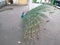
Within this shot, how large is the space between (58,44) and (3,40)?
1312 millimetres

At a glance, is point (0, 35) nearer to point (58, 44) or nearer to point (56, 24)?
point (58, 44)

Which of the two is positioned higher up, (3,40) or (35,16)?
(35,16)

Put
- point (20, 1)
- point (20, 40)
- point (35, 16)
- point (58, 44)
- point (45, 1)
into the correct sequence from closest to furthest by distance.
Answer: point (58, 44), point (20, 40), point (35, 16), point (45, 1), point (20, 1)

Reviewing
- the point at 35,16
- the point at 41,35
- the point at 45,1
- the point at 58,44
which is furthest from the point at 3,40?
the point at 45,1

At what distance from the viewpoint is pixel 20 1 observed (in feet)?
30.0

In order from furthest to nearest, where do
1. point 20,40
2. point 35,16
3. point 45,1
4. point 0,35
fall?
point 45,1, point 35,16, point 0,35, point 20,40

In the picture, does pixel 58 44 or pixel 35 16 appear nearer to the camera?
pixel 58 44

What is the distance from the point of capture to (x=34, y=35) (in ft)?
11.7

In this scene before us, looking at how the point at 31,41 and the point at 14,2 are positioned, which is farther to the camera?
the point at 14,2

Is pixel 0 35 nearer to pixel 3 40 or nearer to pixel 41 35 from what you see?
pixel 3 40

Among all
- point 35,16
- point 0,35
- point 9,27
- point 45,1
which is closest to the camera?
point 0,35

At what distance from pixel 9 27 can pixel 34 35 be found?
42.9 inches

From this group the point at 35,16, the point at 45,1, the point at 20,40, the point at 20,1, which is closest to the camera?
the point at 20,40

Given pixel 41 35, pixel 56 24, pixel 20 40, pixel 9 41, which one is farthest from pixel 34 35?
pixel 56 24
